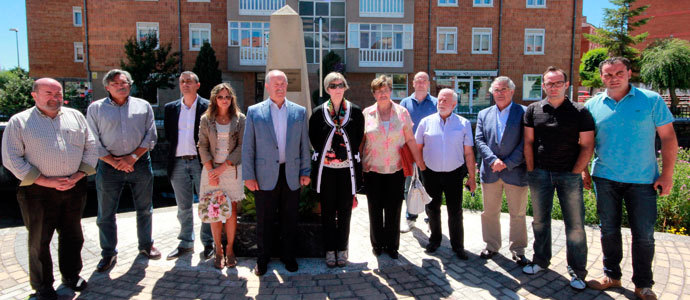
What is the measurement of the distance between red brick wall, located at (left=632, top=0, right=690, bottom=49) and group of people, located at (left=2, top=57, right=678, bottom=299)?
44.3 m

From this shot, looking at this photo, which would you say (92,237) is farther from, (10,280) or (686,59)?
(686,59)

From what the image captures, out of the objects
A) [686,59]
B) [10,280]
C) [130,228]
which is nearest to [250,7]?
[130,228]

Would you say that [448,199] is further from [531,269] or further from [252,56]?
[252,56]

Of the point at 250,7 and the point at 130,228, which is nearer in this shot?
the point at 130,228

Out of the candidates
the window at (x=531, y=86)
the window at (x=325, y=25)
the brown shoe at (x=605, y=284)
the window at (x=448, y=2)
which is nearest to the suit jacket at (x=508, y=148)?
the brown shoe at (x=605, y=284)

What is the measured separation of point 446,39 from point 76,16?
26.4 m

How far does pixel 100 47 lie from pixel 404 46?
17502 mm

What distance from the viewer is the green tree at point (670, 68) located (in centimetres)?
2230

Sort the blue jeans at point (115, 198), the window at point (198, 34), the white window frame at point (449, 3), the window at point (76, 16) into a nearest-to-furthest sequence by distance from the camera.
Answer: the blue jeans at point (115, 198) → the window at point (198, 34) → the white window frame at point (449, 3) → the window at point (76, 16)

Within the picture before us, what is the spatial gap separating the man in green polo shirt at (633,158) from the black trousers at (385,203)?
189cm

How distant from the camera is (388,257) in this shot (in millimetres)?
4543

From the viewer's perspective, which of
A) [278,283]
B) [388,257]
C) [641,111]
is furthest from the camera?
[388,257]

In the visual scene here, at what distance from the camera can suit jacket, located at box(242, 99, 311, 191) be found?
391 centimetres

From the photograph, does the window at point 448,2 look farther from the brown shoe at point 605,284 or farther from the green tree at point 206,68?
the brown shoe at point 605,284
